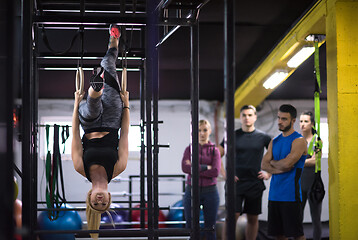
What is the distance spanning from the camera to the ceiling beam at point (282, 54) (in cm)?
502

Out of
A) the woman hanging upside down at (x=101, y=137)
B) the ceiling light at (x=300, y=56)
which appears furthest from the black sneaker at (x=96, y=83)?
the ceiling light at (x=300, y=56)

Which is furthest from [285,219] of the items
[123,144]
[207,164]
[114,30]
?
[114,30]

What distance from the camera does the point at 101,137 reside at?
2.80m

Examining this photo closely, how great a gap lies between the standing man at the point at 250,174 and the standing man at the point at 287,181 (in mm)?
363

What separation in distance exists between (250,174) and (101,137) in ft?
7.80

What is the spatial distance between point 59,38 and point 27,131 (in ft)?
13.0

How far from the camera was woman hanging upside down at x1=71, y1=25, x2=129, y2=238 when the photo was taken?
2742 millimetres

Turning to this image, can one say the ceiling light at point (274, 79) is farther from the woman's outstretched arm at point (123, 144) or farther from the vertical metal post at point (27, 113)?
the vertical metal post at point (27, 113)

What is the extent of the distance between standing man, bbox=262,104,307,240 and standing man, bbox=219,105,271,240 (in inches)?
14.3

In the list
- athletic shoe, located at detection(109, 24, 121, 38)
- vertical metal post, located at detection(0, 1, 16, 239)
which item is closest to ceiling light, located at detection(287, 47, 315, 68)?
athletic shoe, located at detection(109, 24, 121, 38)

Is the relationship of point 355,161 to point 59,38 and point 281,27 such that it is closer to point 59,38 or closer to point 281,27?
point 281,27

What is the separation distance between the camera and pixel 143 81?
4707 millimetres

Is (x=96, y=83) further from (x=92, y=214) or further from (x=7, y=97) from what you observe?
(x=7, y=97)

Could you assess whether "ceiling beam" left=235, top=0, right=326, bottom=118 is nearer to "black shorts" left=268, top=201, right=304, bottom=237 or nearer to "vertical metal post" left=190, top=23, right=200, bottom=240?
"black shorts" left=268, top=201, right=304, bottom=237
